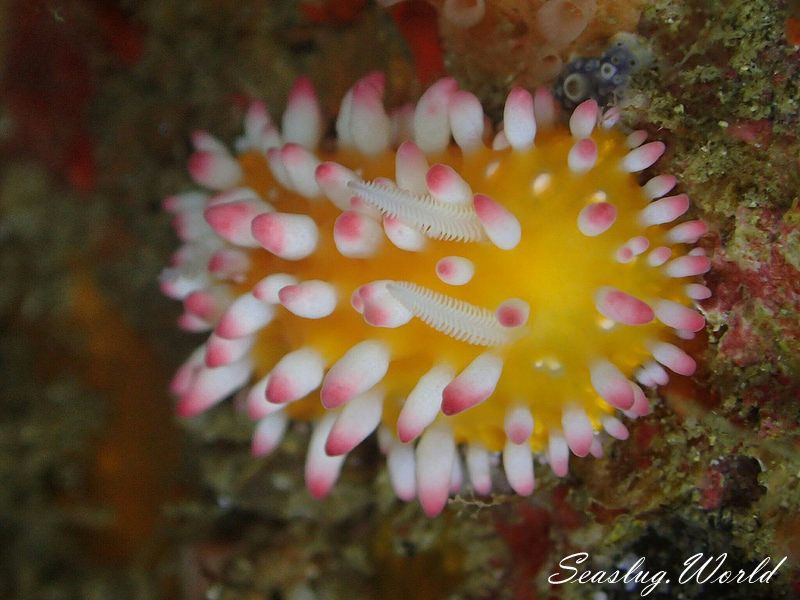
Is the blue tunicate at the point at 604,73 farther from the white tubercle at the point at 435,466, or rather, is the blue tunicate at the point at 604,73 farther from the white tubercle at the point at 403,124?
the white tubercle at the point at 435,466

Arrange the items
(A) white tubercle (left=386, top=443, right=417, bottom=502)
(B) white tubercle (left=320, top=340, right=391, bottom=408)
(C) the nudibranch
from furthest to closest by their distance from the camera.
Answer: (A) white tubercle (left=386, top=443, right=417, bottom=502), (B) white tubercle (left=320, top=340, right=391, bottom=408), (C) the nudibranch

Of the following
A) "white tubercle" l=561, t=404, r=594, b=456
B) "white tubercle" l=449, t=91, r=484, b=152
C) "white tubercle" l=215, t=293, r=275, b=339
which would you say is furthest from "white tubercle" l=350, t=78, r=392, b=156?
"white tubercle" l=561, t=404, r=594, b=456

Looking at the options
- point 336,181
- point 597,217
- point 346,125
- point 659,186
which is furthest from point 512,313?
point 346,125

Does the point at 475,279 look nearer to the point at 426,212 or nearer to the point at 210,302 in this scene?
the point at 426,212

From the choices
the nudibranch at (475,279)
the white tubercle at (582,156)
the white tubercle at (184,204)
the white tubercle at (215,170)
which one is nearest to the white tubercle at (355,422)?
the nudibranch at (475,279)

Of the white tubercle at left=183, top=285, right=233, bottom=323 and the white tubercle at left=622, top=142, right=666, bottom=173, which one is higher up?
the white tubercle at left=622, top=142, right=666, bottom=173

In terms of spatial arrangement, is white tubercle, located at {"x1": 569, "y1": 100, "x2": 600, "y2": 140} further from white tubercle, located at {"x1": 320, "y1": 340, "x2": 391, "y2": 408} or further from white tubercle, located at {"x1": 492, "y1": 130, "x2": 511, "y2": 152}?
white tubercle, located at {"x1": 320, "y1": 340, "x2": 391, "y2": 408}
